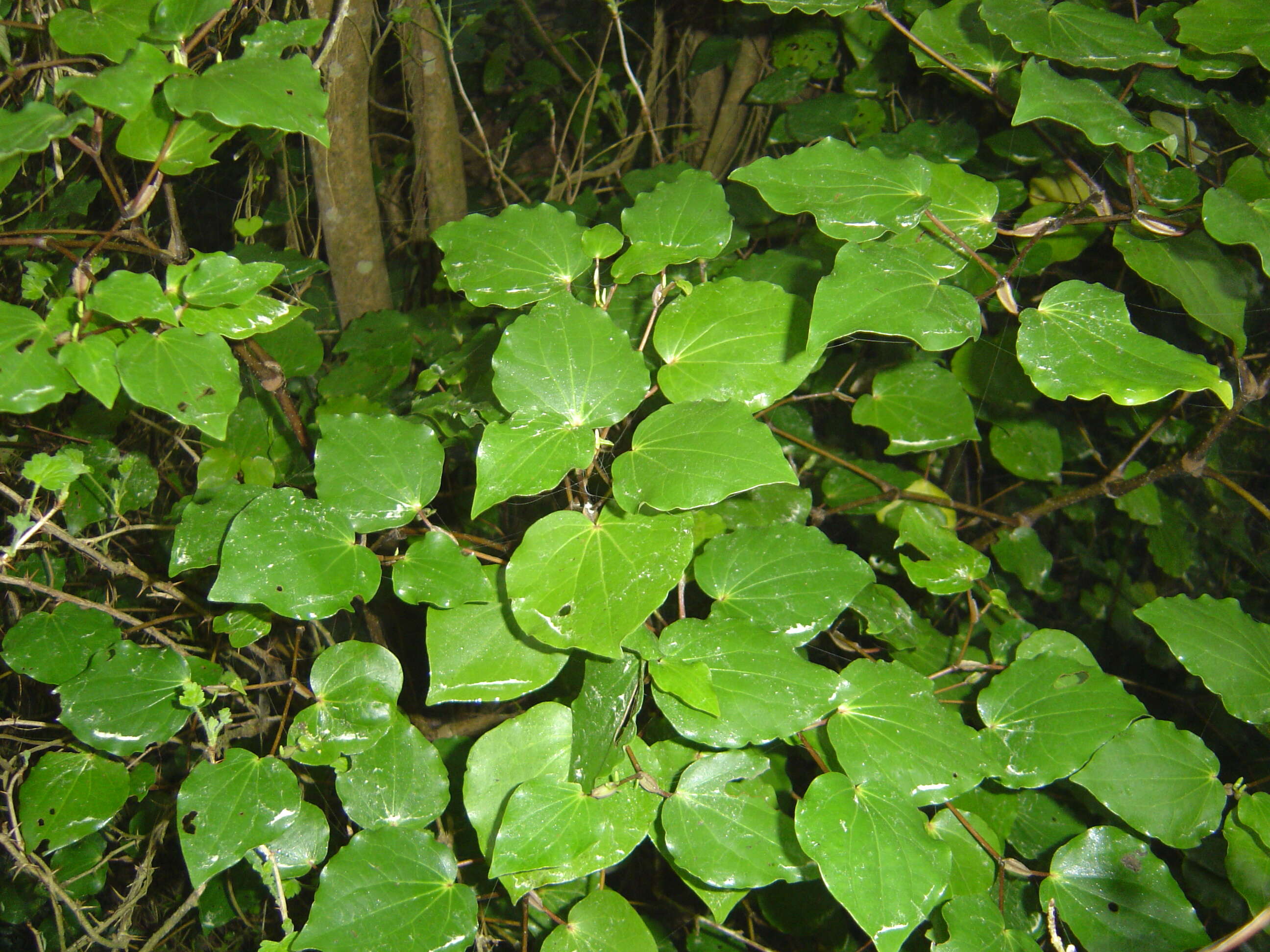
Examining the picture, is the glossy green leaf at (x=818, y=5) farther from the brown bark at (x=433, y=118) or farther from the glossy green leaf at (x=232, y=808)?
the glossy green leaf at (x=232, y=808)

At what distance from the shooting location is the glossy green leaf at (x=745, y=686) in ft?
2.58

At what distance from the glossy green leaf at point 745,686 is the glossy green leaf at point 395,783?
31 cm

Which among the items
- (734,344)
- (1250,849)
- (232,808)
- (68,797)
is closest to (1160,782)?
(1250,849)

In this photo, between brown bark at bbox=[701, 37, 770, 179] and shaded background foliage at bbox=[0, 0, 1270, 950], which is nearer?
shaded background foliage at bbox=[0, 0, 1270, 950]

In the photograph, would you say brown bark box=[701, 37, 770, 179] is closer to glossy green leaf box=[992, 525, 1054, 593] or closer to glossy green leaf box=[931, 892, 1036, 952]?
glossy green leaf box=[992, 525, 1054, 593]

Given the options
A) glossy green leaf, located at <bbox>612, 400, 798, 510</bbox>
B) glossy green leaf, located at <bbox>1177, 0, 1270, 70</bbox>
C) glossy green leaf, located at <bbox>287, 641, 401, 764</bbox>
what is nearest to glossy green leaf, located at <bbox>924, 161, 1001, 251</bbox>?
glossy green leaf, located at <bbox>1177, 0, 1270, 70</bbox>

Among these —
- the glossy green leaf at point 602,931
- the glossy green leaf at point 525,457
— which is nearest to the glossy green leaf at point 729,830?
the glossy green leaf at point 602,931

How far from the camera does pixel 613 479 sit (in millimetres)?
749

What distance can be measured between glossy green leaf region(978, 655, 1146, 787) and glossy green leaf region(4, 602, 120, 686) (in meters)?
1.17

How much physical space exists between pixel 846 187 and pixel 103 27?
2.67 ft

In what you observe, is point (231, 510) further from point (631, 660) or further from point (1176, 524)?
point (1176, 524)

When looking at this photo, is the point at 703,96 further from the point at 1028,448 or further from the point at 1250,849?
the point at 1250,849

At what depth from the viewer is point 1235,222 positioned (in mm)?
752

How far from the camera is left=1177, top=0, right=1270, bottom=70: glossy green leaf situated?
2.99 ft
